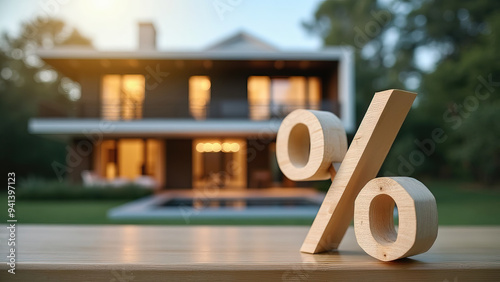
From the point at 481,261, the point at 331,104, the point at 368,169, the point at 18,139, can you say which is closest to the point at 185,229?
the point at 368,169

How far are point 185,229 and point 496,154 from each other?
57.3 feet

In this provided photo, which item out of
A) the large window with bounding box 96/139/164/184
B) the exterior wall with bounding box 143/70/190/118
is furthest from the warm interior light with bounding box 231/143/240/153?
the large window with bounding box 96/139/164/184

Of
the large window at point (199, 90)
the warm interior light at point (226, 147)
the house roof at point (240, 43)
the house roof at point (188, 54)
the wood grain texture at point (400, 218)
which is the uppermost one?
the house roof at point (240, 43)

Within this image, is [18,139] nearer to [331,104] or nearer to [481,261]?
[331,104]

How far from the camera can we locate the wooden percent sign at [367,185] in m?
1.34

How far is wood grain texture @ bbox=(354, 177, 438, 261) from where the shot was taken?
1.32 metres

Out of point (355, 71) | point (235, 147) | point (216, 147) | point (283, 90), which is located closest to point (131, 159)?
point (216, 147)

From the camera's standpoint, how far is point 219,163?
15078 millimetres

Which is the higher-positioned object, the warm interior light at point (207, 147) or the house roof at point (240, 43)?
the house roof at point (240, 43)

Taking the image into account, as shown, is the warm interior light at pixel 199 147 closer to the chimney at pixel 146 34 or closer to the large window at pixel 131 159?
the large window at pixel 131 159

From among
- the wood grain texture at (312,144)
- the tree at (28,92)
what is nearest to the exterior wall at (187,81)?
the tree at (28,92)

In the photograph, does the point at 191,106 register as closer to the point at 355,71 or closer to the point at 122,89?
the point at 122,89

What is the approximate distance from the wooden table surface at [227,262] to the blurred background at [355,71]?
5.09 m

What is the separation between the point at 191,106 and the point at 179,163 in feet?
9.09
